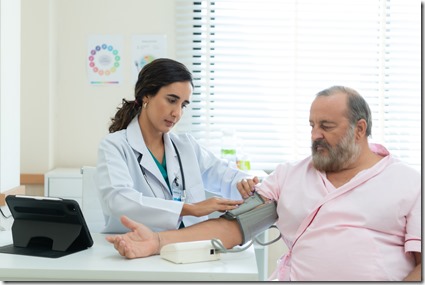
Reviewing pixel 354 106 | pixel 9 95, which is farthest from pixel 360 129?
pixel 9 95

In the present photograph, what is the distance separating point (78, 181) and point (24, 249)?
1646 mm

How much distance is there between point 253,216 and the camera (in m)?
2.07

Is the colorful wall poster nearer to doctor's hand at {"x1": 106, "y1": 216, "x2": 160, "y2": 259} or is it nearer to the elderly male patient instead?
the elderly male patient

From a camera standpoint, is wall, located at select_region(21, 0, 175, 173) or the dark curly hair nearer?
the dark curly hair

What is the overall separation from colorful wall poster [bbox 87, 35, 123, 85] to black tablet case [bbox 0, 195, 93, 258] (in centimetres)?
204

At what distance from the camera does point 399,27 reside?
3.93 m

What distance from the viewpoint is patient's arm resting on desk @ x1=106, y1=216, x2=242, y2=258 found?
179 centimetres

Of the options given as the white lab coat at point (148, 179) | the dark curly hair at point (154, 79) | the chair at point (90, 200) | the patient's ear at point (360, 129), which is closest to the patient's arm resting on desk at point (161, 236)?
the white lab coat at point (148, 179)

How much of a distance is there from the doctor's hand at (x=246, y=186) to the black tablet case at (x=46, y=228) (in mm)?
614

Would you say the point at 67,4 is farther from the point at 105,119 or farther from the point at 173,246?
the point at 173,246

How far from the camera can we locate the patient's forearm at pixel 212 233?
1945mm

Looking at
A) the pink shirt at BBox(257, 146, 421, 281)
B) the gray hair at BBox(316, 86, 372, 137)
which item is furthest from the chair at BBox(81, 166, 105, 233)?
the gray hair at BBox(316, 86, 372, 137)

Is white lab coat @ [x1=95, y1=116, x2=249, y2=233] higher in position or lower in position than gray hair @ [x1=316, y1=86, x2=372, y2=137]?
lower

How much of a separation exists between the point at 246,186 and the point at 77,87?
2.01 metres
